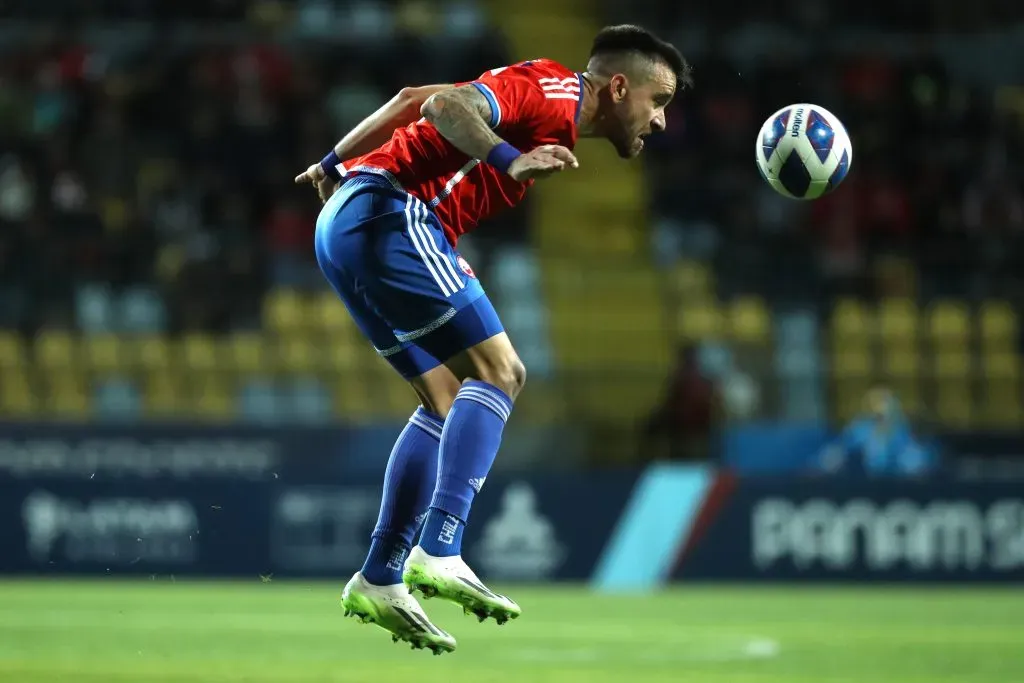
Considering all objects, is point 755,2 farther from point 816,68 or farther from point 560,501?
point 560,501

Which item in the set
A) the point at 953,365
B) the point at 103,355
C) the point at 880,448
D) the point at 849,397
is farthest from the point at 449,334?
the point at 953,365

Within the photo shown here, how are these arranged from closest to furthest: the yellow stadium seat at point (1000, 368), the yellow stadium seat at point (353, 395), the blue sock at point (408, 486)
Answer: the blue sock at point (408, 486) < the yellow stadium seat at point (353, 395) < the yellow stadium seat at point (1000, 368)

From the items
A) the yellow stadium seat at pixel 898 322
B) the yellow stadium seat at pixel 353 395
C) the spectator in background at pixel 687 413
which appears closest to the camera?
the spectator in background at pixel 687 413

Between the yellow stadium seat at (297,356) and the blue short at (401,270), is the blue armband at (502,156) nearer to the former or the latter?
the blue short at (401,270)

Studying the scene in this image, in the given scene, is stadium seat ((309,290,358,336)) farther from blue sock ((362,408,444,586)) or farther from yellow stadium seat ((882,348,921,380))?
blue sock ((362,408,444,586))

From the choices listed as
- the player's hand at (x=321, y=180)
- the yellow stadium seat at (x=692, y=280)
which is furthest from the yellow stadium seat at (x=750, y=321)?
the player's hand at (x=321, y=180)

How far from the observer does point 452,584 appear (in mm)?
5957

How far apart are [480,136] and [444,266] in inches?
24.5

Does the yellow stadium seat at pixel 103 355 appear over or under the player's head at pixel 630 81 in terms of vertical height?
under

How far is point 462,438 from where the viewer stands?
20.3 feet

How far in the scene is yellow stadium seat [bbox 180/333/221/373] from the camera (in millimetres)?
16250

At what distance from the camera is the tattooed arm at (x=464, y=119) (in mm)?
5766

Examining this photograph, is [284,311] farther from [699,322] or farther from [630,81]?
[630,81]

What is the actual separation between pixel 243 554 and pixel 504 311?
4037mm
